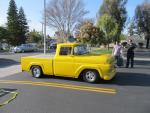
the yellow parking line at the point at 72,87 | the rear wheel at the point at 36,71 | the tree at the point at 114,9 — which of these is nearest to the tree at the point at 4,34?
the tree at the point at 114,9

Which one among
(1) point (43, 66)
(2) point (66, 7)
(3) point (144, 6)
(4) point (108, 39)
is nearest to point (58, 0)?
(2) point (66, 7)

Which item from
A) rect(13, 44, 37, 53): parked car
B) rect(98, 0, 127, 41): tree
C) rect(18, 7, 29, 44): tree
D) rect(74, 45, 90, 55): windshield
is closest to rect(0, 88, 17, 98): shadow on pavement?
rect(74, 45, 90, 55): windshield

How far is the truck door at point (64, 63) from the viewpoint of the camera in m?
11.1

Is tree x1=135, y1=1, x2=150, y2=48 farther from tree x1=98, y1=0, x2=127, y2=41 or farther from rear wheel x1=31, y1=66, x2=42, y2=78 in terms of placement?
rear wheel x1=31, y1=66, x2=42, y2=78

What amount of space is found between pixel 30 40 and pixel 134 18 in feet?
106

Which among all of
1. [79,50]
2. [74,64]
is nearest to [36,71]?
[74,64]

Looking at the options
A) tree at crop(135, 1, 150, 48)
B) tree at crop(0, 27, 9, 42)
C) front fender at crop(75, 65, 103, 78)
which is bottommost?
front fender at crop(75, 65, 103, 78)

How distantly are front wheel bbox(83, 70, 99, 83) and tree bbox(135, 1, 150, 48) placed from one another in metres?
47.9

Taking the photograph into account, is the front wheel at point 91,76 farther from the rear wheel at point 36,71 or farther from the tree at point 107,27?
the tree at point 107,27

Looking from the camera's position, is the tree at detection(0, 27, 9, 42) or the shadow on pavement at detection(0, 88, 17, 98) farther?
the tree at detection(0, 27, 9, 42)

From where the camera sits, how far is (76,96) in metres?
8.65

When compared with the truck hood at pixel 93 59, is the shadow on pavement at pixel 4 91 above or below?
below

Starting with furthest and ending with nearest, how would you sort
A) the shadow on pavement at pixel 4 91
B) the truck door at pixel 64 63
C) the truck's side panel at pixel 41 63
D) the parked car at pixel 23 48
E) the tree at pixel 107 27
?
the parked car at pixel 23 48, the tree at pixel 107 27, the truck's side panel at pixel 41 63, the truck door at pixel 64 63, the shadow on pavement at pixel 4 91

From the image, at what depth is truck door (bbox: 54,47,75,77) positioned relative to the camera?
11.1 m
